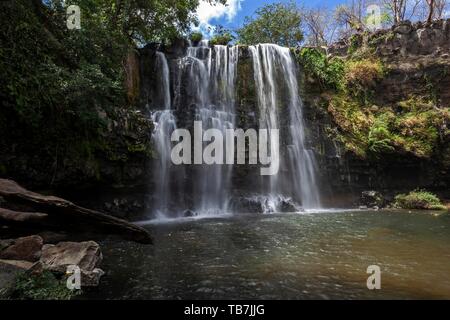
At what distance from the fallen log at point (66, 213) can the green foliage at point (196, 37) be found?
47.3ft

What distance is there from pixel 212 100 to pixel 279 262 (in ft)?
39.6

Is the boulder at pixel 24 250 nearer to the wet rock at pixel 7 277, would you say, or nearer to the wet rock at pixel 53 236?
the wet rock at pixel 7 277

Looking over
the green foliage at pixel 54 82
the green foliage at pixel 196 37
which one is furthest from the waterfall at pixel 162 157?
the green foliage at pixel 196 37

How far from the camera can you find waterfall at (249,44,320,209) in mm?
17922

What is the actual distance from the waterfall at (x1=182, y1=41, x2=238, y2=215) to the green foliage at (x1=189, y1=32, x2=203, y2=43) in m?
0.35

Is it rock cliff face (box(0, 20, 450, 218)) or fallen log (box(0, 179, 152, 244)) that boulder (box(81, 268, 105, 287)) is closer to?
fallen log (box(0, 179, 152, 244))

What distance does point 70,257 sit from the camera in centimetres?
613

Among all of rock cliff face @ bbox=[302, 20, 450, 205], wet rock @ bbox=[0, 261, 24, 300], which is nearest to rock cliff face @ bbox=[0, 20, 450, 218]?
rock cliff face @ bbox=[302, 20, 450, 205]

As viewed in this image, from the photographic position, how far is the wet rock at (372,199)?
17922 millimetres

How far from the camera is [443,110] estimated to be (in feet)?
63.5

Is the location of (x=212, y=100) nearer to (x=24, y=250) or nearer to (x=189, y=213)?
(x=189, y=213)

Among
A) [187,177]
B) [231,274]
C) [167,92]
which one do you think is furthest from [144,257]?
[167,92]

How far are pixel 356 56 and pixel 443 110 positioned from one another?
594 cm

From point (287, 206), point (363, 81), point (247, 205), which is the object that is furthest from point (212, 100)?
point (363, 81)
